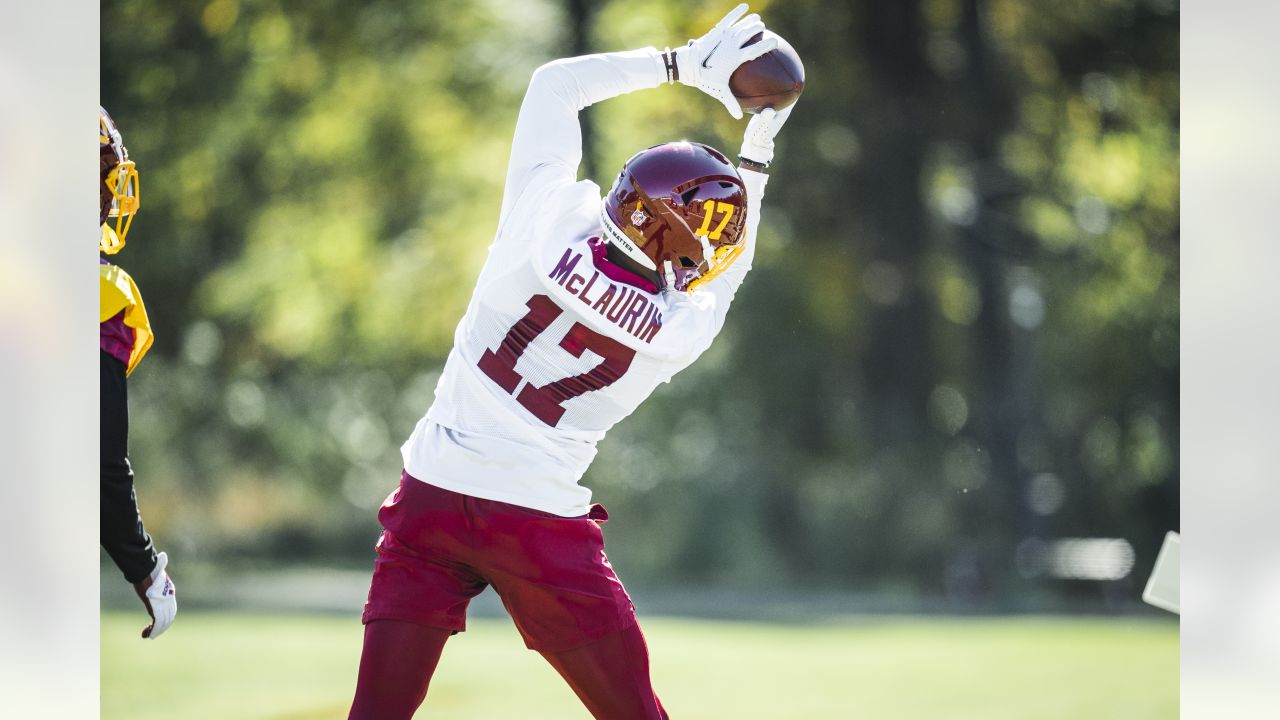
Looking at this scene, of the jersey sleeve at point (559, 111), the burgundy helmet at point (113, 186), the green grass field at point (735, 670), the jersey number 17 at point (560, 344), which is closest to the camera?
the jersey number 17 at point (560, 344)

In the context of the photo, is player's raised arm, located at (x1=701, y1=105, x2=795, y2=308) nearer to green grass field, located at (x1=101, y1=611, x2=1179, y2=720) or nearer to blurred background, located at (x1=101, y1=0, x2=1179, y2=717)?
green grass field, located at (x1=101, y1=611, x2=1179, y2=720)

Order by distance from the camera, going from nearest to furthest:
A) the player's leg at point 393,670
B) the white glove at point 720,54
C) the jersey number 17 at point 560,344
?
the player's leg at point 393,670, the jersey number 17 at point 560,344, the white glove at point 720,54

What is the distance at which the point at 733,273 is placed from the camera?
122 inches

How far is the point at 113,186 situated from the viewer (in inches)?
132

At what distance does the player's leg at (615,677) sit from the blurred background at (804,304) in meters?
5.15

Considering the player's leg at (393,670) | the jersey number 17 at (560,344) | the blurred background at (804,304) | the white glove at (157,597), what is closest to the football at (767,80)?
the jersey number 17 at (560,344)

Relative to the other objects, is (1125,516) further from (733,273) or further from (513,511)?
(513,511)

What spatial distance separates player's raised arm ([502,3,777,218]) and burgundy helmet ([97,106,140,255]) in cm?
111

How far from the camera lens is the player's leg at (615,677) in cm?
261

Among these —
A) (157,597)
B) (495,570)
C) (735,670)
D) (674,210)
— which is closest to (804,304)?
(735,670)

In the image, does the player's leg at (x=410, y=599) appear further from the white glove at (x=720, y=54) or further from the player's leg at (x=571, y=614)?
the white glove at (x=720, y=54)

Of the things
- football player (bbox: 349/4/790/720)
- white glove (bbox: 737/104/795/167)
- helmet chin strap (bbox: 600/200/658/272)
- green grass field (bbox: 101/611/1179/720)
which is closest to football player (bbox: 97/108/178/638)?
football player (bbox: 349/4/790/720)
